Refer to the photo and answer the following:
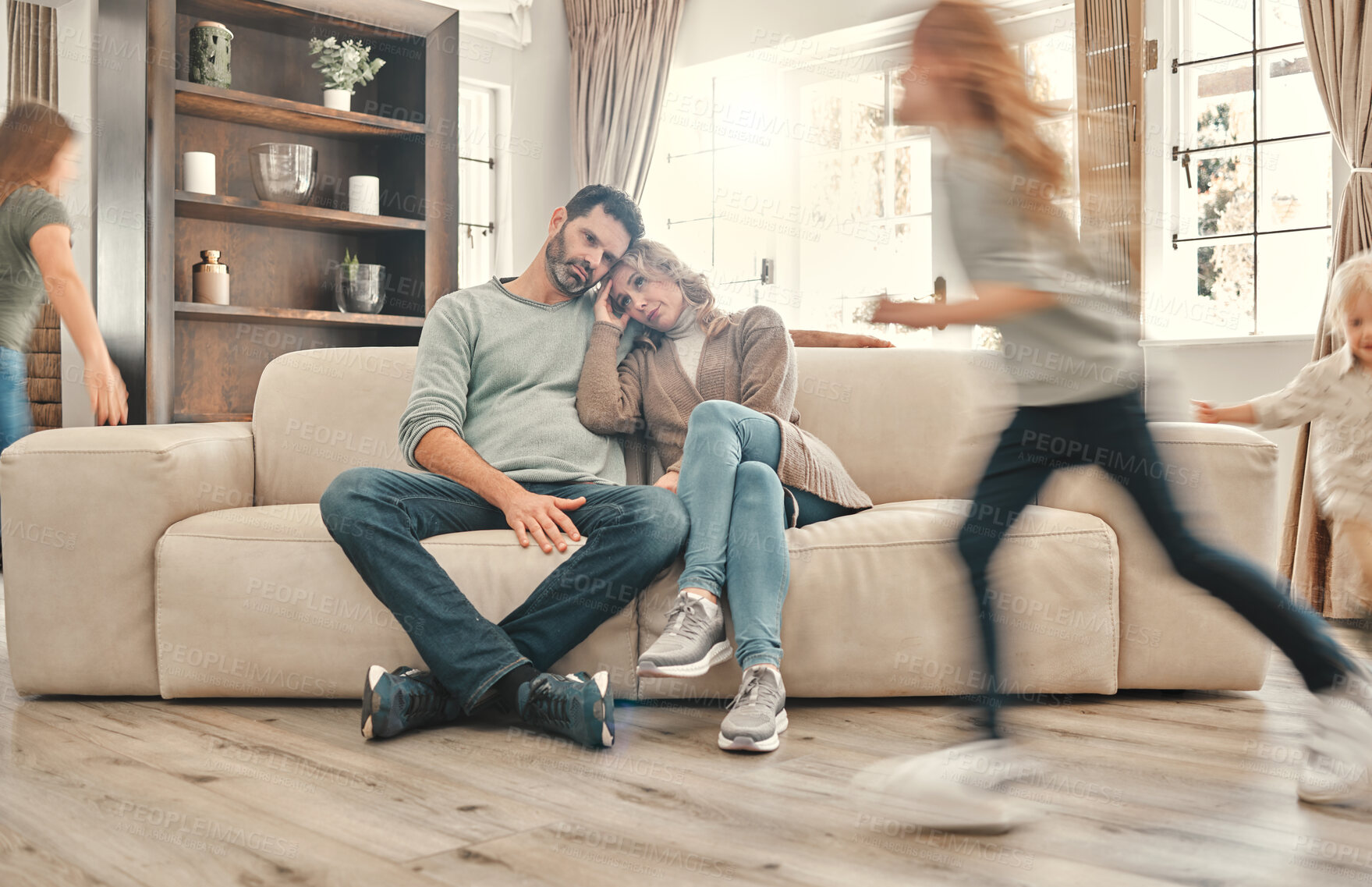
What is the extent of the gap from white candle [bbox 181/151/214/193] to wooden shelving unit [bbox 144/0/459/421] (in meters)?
0.04

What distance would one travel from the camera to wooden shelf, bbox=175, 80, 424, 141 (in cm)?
364

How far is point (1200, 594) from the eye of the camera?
1967 millimetres

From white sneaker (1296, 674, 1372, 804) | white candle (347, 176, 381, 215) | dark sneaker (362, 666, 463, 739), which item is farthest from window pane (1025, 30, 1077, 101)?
dark sneaker (362, 666, 463, 739)

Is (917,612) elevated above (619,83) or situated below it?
below

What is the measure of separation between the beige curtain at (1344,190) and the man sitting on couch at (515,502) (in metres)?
1.98

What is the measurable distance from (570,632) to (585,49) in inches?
159

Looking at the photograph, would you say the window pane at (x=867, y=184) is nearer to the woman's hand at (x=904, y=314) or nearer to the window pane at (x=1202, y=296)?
the window pane at (x=1202, y=296)

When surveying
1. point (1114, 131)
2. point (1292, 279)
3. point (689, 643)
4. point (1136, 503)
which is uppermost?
point (1114, 131)

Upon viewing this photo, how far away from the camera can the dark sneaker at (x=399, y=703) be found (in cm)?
169

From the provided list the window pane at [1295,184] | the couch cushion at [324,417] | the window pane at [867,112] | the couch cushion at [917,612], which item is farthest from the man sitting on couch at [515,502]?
the window pane at [867,112]

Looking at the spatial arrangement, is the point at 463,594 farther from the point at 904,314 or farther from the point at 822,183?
the point at 822,183

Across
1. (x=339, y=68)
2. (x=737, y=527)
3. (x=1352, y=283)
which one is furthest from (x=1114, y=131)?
(x=339, y=68)

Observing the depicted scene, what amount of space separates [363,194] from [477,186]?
4.36 ft
